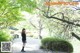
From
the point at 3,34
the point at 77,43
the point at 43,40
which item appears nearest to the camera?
the point at 3,34

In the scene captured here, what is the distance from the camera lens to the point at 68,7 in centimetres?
966

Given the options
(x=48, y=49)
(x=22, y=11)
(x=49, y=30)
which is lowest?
(x=48, y=49)

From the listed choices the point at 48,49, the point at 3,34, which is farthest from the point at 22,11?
the point at 48,49

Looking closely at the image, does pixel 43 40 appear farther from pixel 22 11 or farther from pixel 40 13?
pixel 22 11

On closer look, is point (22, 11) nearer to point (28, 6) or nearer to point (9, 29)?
point (28, 6)

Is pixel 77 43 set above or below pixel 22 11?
below

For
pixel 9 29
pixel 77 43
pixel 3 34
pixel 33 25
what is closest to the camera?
pixel 3 34

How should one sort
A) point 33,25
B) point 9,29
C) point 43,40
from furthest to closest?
point 33,25 → point 43,40 → point 9,29

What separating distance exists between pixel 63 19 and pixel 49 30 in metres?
1.47

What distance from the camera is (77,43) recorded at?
33.8 feet

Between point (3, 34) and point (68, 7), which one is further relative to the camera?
point (68, 7)

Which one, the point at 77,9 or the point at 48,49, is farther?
the point at 48,49

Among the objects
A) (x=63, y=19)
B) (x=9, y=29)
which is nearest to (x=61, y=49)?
(x=63, y=19)

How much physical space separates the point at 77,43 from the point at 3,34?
11.0 ft
